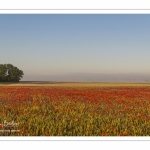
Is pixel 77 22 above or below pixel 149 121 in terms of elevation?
above

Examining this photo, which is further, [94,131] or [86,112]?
[86,112]

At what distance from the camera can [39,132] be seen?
29.1 feet

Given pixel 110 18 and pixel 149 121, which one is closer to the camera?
pixel 149 121

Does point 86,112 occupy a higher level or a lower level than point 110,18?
lower
